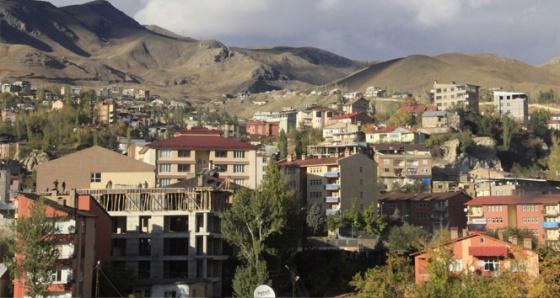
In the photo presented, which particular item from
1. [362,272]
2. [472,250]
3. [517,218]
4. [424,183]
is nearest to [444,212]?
[517,218]

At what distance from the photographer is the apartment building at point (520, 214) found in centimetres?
10169

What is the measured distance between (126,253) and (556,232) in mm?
48993

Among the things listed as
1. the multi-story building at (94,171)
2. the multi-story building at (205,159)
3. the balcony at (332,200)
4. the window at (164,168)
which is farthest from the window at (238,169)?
the balcony at (332,200)

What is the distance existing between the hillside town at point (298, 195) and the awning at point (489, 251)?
11 centimetres

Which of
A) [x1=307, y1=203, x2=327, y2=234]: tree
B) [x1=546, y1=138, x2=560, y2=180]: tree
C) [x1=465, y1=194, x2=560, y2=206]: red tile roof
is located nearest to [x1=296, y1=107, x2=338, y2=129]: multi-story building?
[x1=546, y1=138, x2=560, y2=180]: tree

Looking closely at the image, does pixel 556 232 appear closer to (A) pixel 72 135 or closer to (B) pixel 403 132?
(B) pixel 403 132

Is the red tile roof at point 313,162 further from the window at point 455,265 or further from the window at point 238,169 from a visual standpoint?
the window at point 455,265

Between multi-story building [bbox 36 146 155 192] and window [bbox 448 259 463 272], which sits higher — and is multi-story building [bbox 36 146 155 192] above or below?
above

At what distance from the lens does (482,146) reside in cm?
15675

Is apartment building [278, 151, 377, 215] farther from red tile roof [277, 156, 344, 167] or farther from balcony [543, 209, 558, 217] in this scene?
balcony [543, 209, 558, 217]

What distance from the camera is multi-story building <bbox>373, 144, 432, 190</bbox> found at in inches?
5399

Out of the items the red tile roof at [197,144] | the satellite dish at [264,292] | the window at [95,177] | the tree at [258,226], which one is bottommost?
the satellite dish at [264,292]

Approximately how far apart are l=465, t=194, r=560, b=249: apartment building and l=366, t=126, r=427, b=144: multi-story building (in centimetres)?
4182

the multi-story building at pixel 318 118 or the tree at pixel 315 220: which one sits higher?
the multi-story building at pixel 318 118
